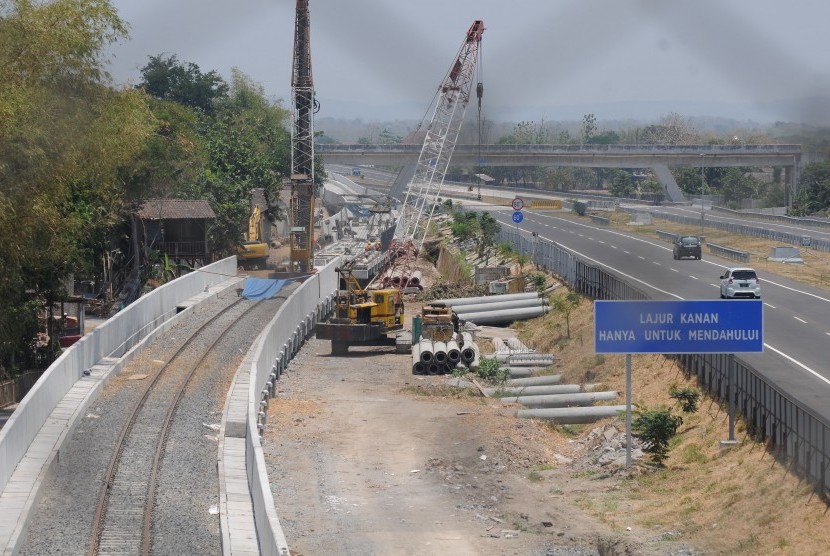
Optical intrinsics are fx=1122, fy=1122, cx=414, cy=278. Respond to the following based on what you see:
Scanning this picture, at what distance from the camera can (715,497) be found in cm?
2117

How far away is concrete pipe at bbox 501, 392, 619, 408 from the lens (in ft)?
106

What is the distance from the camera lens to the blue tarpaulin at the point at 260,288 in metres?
52.5

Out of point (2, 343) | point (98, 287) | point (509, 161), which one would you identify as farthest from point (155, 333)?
point (509, 161)

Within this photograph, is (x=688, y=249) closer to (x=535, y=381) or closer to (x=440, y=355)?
(x=440, y=355)

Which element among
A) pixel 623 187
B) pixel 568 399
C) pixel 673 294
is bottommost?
pixel 568 399

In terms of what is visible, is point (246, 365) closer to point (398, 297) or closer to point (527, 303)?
point (398, 297)

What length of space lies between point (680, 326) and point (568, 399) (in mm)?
8926

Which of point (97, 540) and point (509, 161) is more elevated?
point (509, 161)

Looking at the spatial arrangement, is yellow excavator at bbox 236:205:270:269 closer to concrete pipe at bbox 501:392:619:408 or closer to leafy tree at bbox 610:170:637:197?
concrete pipe at bbox 501:392:619:408

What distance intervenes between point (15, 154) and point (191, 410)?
7.75 meters

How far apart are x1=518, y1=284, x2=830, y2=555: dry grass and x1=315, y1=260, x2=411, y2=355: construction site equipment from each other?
15411 mm

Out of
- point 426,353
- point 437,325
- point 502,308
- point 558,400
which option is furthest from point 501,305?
point 558,400

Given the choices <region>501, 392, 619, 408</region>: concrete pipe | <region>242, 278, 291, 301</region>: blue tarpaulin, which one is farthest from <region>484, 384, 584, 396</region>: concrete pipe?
<region>242, 278, 291, 301</region>: blue tarpaulin

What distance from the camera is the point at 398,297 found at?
4625 cm
